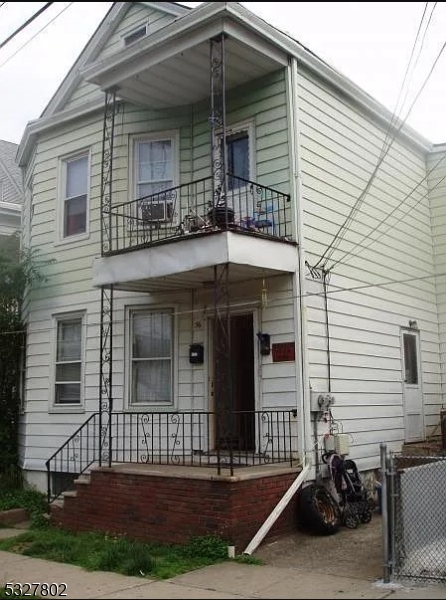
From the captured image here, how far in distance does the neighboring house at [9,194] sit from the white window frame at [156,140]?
22.4 feet

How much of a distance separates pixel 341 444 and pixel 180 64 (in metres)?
6.01

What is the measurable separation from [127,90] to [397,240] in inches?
222

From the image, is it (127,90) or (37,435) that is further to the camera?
(37,435)

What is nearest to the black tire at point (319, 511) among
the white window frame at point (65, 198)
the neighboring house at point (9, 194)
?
the white window frame at point (65, 198)

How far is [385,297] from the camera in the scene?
1173 centimetres

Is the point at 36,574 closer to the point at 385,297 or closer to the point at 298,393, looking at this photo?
the point at 298,393

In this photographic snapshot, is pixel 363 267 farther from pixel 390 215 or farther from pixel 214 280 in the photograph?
pixel 214 280

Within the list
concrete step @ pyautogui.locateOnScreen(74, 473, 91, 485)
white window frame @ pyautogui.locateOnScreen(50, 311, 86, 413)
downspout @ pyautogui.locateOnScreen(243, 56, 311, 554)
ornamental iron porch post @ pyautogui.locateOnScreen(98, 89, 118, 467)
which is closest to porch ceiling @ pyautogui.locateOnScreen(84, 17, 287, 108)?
ornamental iron porch post @ pyautogui.locateOnScreen(98, 89, 118, 467)

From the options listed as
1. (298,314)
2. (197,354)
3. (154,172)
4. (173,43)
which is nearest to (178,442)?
(197,354)

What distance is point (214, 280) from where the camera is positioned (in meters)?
8.75

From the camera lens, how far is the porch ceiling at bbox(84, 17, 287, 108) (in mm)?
9180

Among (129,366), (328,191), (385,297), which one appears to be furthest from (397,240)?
(129,366)

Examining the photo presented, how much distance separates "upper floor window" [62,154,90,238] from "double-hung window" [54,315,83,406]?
169 centimetres

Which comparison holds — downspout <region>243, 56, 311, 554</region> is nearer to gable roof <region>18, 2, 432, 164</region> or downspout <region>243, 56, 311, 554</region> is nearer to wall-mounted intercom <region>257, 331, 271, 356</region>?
wall-mounted intercom <region>257, 331, 271, 356</region>
